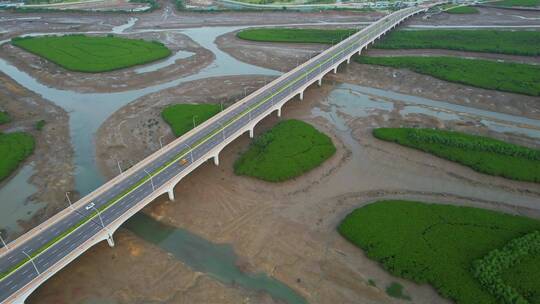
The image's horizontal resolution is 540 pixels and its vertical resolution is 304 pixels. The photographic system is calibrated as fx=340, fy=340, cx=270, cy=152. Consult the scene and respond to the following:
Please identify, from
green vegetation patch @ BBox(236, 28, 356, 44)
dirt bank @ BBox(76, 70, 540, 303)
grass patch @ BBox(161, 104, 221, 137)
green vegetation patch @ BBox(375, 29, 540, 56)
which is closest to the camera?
dirt bank @ BBox(76, 70, 540, 303)

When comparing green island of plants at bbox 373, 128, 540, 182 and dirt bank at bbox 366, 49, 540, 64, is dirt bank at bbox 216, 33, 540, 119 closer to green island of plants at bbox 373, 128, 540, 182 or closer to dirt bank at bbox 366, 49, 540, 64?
dirt bank at bbox 366, 49, 540, 64

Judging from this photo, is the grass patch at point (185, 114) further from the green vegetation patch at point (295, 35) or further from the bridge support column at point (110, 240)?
the green vegetation patch at point (295, 35)

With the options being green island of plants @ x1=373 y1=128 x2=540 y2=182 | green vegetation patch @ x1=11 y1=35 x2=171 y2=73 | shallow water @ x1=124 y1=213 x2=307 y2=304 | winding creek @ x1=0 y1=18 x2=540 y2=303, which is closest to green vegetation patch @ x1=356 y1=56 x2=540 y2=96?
winding creek @ x1=0 y1=18 x2=540 y2=303

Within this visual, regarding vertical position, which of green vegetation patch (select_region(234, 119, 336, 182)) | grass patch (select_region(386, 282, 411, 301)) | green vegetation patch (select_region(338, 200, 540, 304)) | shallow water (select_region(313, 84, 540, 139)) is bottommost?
grass patch (select_region(386, 282, 411, 301))

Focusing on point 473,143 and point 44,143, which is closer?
point 473,143

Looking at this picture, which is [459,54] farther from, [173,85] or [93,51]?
[93,51]

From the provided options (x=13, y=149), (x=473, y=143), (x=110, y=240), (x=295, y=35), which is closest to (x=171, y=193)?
(x=110, y=240)

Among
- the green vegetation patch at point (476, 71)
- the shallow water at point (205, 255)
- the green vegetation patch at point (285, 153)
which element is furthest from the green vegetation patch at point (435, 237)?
the green vegetation patch at point (476, 71)
